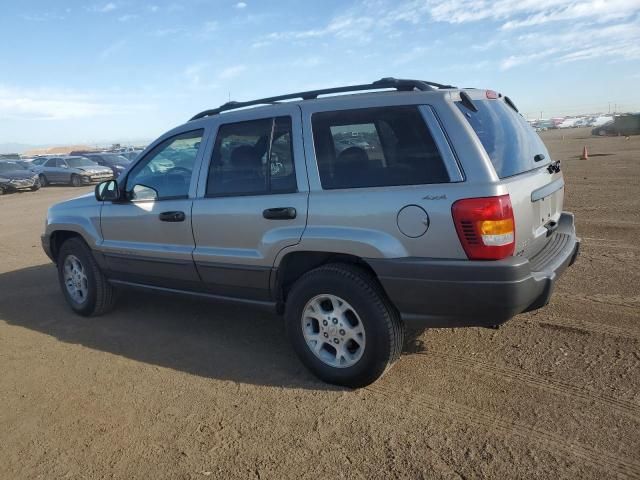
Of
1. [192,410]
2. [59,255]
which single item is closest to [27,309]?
[59,255]

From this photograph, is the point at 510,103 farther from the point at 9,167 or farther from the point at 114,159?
the point at 114,159

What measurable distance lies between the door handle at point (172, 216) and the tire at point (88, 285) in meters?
1.23

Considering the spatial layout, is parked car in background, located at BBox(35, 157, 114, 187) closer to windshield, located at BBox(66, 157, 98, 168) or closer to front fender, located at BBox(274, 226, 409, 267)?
windshield, located at BBox(66, 157, 98, 168)

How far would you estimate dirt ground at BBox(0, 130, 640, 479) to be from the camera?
8.92ft

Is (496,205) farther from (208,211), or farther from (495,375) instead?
(208,211)

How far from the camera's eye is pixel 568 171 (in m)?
16.4

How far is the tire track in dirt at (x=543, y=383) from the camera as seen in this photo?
2977 mm

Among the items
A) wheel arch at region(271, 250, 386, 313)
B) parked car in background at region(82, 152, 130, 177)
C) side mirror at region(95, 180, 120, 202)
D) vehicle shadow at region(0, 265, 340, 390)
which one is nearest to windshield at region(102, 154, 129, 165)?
parked car in background at region(82, 152, 130, 177)

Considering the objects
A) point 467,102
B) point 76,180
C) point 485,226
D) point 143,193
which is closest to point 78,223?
point 143,193

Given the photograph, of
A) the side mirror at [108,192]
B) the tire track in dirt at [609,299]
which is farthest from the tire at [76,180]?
the tire track in dirt at [609,299]

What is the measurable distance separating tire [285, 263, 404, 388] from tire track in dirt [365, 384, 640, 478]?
0.22 meters

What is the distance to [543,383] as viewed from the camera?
3.31 m

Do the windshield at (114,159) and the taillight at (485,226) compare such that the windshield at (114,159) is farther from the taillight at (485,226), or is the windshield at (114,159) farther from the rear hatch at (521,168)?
the taillight at (485,226)

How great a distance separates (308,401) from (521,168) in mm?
2059
